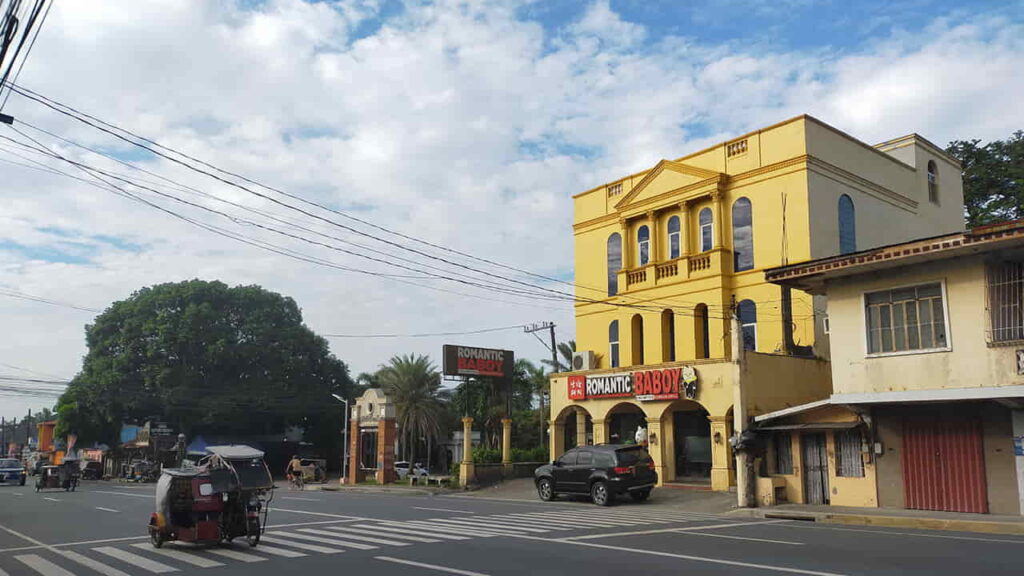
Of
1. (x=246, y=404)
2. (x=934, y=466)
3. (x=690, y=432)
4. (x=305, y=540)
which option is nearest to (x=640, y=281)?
(x=690, y=432)

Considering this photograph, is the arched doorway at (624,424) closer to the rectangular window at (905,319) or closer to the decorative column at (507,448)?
the decorative column at (507,448)

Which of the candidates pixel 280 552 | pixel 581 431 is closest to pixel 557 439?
pixel 581 431

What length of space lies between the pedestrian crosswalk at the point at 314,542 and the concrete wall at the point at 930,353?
5693 mm

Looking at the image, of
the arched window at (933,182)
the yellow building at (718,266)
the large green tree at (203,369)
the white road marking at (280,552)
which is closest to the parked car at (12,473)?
the large green tree at (203,369)

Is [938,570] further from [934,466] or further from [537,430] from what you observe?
[537,430]

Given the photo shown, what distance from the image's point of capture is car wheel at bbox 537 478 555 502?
26.1 metres

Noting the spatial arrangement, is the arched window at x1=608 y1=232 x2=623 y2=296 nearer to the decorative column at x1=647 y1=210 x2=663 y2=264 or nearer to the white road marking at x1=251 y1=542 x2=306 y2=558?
the decorative column at x1=647 y1=210 x2=663 y2=264

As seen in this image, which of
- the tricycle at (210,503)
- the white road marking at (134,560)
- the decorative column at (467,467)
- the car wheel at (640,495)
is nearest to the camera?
the white road marking at (134,560)

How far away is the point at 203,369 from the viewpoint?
60531 millimetres

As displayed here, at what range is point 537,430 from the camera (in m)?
55.8

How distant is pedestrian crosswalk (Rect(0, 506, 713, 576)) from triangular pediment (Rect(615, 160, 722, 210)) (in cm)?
1469

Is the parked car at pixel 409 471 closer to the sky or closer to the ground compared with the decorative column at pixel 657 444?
closer to the ground

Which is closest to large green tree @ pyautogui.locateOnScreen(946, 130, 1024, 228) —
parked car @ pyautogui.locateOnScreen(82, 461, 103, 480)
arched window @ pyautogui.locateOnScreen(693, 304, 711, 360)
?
arched window @ pyautogui.locateOnScreen(693, 304, 711, 360)

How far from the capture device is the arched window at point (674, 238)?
32281 millimetres
